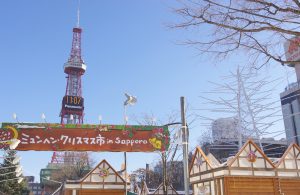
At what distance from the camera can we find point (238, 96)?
2347 cm

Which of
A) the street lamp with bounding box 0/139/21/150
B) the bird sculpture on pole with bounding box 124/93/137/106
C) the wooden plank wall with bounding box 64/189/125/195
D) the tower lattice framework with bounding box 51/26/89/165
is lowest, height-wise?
the wooden plank wall with bounding box 64/189/125/195

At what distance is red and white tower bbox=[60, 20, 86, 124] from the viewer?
92438mm

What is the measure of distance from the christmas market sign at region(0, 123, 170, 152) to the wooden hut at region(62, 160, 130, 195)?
6.20 metres

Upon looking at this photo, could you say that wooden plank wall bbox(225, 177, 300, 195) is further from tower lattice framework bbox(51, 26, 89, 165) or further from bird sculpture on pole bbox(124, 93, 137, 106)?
tower lattice framework bbox(51, 26, 89, 165)

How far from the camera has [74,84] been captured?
100750mm

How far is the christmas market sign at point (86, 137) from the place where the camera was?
52.1 feet

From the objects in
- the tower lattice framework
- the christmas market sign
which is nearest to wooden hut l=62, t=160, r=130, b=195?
the christmas market sign

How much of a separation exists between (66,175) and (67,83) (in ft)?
152

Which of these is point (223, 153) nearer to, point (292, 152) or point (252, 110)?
point (252, 110)

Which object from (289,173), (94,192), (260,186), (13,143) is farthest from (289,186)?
(13,143)

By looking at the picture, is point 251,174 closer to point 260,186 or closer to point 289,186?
point 260,186

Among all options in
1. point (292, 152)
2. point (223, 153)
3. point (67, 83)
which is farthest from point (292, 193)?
point (67, 83)

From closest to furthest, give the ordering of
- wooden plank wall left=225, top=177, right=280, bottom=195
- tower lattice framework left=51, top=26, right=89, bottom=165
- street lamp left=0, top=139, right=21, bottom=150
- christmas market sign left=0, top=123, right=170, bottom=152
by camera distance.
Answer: street lamp left=0, top=139, right=21, bottom=150
christmas market sign left=0, top=123, right=170, bottom=152
wooden plank wall left=225, top=177, right=280, bottom=195
tower lattice framework left=51, top=26, right=89, bottom=165

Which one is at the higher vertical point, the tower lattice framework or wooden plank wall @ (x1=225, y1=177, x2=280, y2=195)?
the tower lattice framework
